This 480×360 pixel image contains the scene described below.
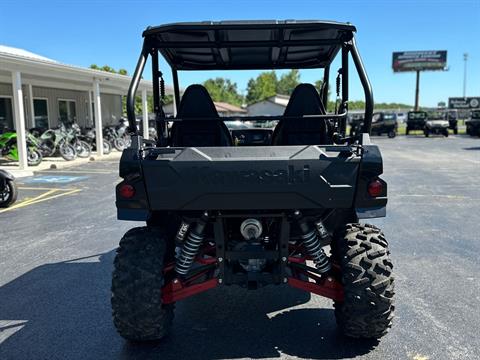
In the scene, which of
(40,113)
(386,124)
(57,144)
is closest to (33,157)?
(57,144)

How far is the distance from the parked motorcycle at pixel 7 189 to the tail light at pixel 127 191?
6.20 metres

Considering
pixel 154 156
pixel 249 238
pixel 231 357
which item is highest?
pixel 154 156

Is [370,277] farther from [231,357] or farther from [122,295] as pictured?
[122,295]

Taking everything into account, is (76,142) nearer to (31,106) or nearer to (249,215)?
(31,106)

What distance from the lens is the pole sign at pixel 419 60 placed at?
50875 mm

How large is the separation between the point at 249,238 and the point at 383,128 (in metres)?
31.9

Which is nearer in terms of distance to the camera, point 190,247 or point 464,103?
point 190,247

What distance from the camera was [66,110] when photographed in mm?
21422

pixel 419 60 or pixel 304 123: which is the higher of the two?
pixel 419 60

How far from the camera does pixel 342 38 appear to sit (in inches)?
132

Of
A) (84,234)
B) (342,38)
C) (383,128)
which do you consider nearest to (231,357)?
(342,38)

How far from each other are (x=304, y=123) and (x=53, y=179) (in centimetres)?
955

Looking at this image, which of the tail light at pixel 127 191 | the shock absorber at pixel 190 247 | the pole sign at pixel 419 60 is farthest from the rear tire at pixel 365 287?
the pole sign at pixel 419 60

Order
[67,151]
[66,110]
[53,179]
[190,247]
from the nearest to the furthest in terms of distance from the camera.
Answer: [190,247], [53,179], [67,151], [66,110]
